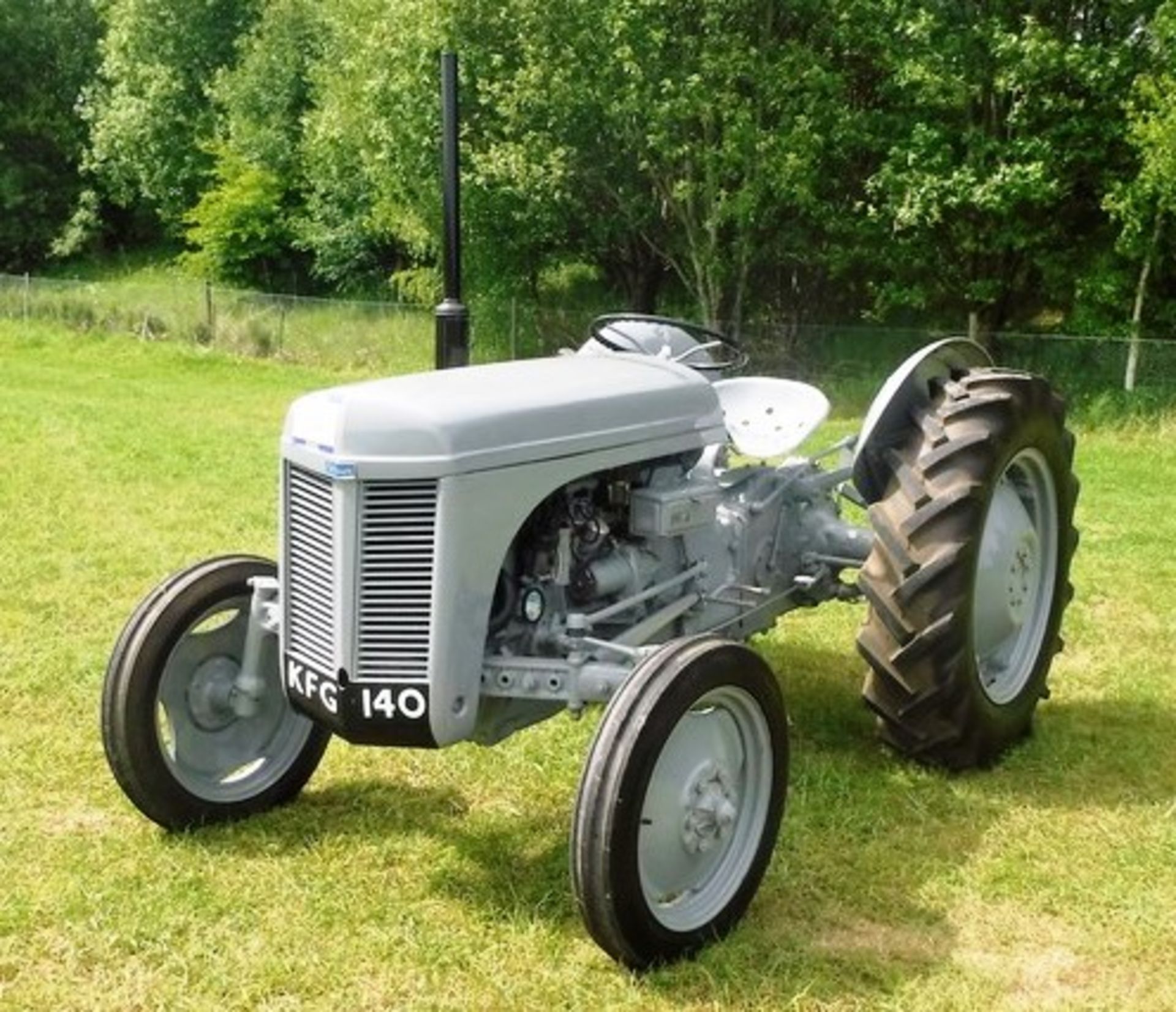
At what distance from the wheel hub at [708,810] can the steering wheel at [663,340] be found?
5.66 ft

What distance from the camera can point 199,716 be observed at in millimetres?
3906

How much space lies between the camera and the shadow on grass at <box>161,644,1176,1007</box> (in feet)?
10.7

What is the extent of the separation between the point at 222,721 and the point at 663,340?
2.01m

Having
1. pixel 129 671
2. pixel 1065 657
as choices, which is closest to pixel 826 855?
pixel 129 671

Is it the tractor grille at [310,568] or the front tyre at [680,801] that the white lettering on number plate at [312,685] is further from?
the front tyre at [680,801]

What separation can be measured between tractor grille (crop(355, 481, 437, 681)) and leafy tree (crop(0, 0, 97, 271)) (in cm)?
3417

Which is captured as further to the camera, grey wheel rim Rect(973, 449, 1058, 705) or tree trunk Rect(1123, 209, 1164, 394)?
tree trunk Rect(1123, 209, 1164, 394)

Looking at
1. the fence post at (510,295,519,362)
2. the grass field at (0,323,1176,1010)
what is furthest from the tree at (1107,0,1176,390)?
the grass field at (0,323,1176,1010)

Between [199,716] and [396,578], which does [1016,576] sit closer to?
[396,578]

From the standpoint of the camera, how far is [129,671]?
3.70 metres

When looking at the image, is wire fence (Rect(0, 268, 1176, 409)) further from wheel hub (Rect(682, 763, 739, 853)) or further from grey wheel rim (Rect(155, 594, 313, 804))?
wheel hub (Rect(682, 763, 739, 853))

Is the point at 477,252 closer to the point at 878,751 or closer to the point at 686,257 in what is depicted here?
the point at 686,257

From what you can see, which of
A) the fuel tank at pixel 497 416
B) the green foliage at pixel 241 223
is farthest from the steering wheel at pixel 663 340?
the green foliage at pixel 241 223

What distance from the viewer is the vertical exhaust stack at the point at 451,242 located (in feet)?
16.1
